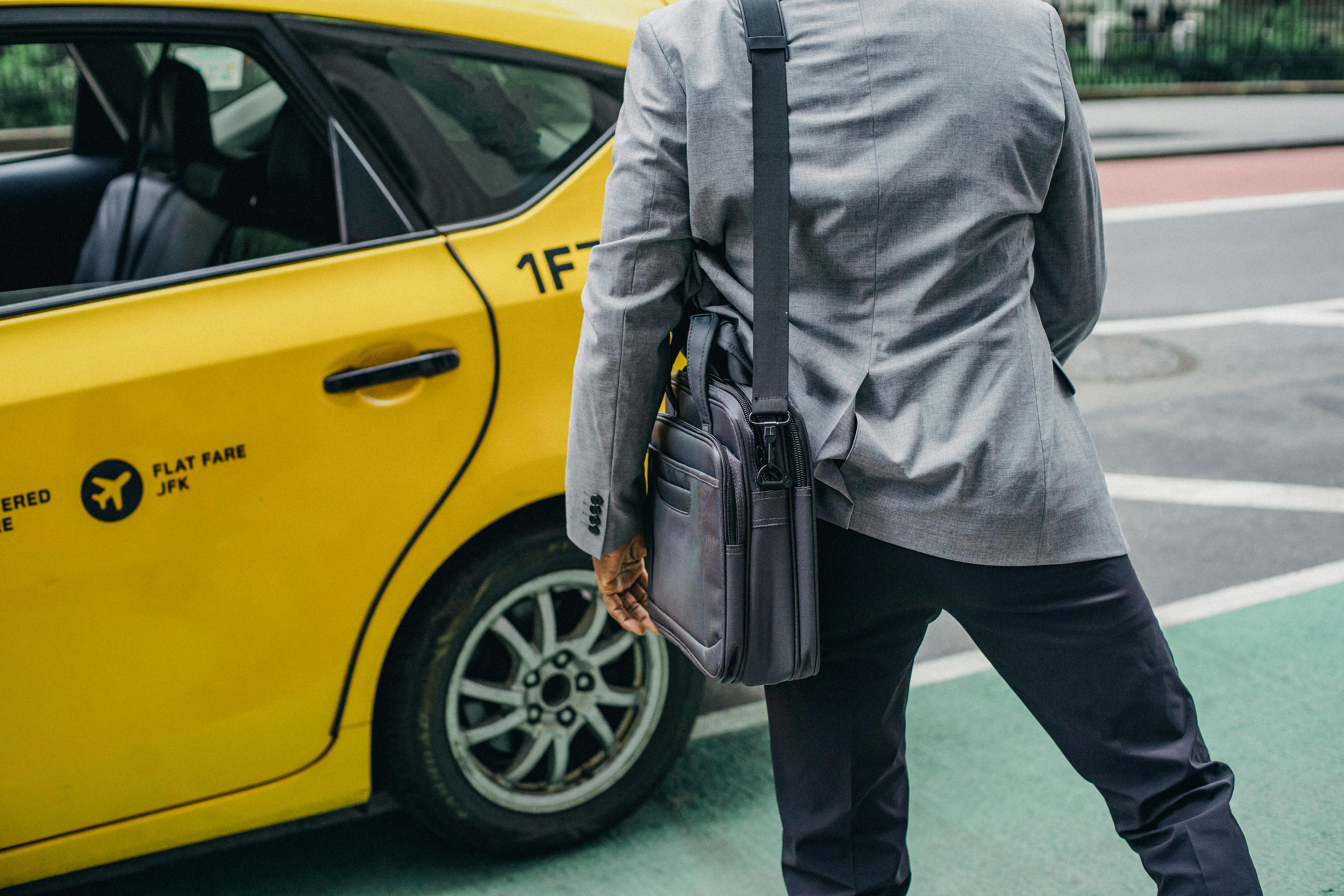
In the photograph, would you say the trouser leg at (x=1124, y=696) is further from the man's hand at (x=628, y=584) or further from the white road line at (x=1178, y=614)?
the white road line at (x=1178, y=614)

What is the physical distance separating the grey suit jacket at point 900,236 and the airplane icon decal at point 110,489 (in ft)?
3.12

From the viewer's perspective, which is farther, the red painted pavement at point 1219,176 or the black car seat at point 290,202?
the red painted pavement at point 1219,176

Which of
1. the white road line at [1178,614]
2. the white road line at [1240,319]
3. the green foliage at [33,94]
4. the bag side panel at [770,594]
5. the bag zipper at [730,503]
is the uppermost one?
the bag zipper at [730,503]

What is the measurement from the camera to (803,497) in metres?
1.58

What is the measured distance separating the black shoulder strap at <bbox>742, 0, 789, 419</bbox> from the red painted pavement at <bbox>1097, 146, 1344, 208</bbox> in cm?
1095

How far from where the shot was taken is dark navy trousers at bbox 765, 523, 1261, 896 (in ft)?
5.24

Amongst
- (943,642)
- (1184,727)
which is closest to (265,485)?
(1184,727)

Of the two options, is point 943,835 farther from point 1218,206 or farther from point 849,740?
point 1218,206

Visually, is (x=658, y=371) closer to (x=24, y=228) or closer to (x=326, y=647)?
(x=326, y=647)

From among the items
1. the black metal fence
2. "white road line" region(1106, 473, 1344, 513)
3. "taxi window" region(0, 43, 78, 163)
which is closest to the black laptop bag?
"white road line" region(1106, 473, 1344, 513)

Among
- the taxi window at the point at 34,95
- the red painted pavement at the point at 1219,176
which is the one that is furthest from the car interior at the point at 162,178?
the taxi window at the point at 34,95

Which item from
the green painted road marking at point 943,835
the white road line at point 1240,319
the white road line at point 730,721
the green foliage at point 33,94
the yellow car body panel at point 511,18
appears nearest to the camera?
the yellow car body panel at point 511,18

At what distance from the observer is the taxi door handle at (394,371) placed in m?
2.20

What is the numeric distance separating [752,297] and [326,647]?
1.12 meters
